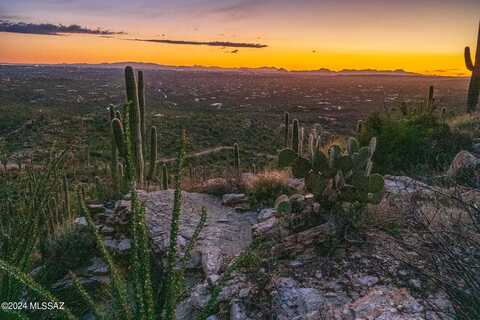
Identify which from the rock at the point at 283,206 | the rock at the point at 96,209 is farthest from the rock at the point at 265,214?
the rock at the point at 96,209

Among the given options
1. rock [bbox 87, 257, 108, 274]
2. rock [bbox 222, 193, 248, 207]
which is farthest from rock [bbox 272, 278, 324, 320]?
rock [bbox 222, 193, 248, 207]

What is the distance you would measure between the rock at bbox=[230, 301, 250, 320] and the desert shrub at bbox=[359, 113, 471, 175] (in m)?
4.96

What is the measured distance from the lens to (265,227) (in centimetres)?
461

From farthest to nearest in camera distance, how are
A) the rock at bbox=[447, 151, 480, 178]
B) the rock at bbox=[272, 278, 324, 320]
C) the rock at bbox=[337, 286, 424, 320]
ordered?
the rock at bbox=[447, 151, 480, 178] < the rock at bbox=[272, 278, 324, 320] < the rock at bbox=[337, 286, 424, 320]

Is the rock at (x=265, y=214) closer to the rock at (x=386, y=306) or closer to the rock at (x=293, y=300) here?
the rock at (x=293, y=300)

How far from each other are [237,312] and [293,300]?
438mm

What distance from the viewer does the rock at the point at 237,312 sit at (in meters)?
3.08

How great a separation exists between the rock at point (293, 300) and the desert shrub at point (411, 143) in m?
4.67

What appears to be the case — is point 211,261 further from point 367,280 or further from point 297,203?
point 367,280

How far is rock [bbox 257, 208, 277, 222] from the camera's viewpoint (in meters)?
5.19

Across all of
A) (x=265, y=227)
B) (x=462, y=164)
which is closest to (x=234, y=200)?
(x=265, y=227)

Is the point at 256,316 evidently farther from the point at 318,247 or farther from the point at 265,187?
the point at 265,187

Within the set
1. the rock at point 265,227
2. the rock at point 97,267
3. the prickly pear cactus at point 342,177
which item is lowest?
the rock at point 97,267

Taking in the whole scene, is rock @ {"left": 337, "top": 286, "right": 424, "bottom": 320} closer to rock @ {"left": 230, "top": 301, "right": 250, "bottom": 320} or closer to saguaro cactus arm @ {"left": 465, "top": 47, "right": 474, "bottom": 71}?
rock @ {"left": 230, "top": 301, "right": 250, "bottom": 320}
